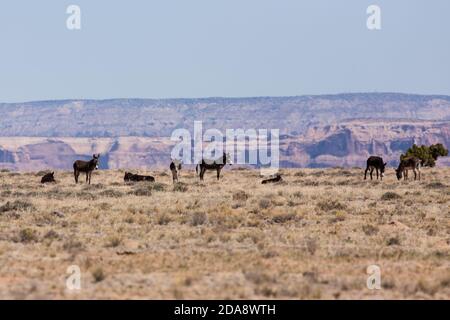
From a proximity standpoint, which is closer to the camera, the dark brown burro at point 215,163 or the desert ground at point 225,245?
the desert ground at point 225,245

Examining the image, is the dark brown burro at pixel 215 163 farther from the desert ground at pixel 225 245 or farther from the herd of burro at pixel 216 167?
the desert ground at pixel 225 245

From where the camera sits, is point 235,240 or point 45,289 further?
point 235,240

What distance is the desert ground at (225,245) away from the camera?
14828 millimetres

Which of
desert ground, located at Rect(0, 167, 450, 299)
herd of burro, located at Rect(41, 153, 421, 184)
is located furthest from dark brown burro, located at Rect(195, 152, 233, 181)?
desert ground, located at Rect(0, 167, 450, 299)

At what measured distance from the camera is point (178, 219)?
25.4 meters

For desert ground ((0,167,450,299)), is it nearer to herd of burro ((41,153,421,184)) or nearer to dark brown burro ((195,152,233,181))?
herd of burro ((41,153,421,184))

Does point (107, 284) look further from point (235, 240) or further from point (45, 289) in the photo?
point (235, 240)

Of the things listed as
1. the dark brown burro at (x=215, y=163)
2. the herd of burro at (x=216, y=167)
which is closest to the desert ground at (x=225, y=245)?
the herd of burro at (x=216, y=167)

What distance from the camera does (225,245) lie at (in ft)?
66.5

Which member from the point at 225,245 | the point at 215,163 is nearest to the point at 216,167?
the point at 215,163

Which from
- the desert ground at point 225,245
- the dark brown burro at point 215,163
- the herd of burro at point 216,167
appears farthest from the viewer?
the dark brown burro at point 215,163

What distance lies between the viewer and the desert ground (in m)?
14.8
